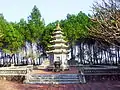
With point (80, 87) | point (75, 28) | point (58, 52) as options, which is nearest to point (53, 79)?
point (80, 87)

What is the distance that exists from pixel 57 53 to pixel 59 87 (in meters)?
16.7

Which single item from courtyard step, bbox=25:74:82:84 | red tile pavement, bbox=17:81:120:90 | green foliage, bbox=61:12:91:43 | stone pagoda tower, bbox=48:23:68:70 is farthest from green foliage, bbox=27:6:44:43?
red tile pavement, bbox=17:81:120:90

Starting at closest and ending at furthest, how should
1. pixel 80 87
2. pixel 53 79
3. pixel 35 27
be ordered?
pixel 80 87, pixel 53 79, pixel 35 27

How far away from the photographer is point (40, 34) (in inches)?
2179

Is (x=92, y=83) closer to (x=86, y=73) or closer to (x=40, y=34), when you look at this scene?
(x=86, y=73)

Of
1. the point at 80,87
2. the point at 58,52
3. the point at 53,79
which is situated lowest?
the point at 80,87

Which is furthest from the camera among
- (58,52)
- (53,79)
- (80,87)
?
(58,52)

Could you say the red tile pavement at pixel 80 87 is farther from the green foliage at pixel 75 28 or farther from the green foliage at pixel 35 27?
the green foliage at pixel 35 27

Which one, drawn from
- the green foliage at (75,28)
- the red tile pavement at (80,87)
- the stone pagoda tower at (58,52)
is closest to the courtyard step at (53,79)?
the red tile pavement at (80,87)

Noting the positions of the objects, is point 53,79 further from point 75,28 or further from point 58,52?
point 75,28

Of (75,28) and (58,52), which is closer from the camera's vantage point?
(58,52)

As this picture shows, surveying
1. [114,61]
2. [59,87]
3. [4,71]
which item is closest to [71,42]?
[114,61]

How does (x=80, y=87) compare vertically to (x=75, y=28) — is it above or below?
below

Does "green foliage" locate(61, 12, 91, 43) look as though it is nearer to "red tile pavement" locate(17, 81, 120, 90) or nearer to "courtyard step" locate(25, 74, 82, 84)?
"courtyard step" locate(25, 74, 82, 84)
